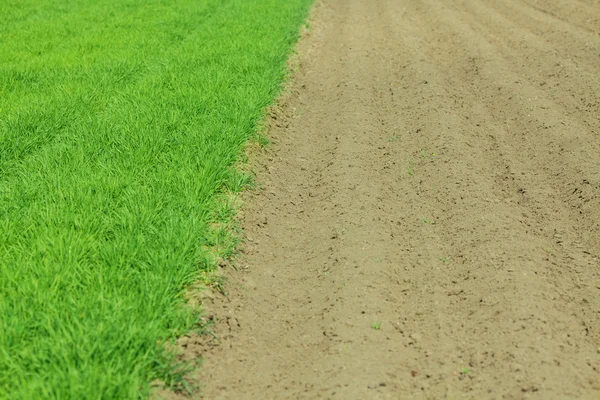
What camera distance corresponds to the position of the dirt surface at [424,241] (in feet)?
9.73

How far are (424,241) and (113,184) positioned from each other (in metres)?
2.18

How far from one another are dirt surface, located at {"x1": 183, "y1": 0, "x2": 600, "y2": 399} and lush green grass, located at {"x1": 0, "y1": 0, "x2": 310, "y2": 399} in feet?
1.25

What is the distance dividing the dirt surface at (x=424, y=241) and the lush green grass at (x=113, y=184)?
381mm

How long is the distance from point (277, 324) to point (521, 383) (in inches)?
52.1

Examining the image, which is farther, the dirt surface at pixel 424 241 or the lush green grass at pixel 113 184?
the dirt surface at pixel 424 241

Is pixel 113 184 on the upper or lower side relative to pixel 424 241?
upper

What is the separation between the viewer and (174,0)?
37.5 feet

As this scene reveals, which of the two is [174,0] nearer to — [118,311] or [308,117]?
[308,117]

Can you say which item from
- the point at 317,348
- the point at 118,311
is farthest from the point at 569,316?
the point at 118,311

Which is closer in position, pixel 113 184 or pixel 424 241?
pixel 424 241

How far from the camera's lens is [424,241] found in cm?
405

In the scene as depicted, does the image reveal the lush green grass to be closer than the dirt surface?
Yes

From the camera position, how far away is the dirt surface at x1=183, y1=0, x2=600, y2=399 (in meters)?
2.96

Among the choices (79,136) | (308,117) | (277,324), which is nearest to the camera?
(277,324)
